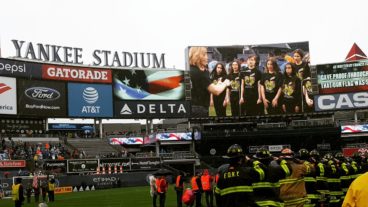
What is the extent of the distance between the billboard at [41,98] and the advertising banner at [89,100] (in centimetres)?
114

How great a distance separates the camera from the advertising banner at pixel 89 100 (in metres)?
64.7

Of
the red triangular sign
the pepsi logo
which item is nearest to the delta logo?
the pepsi logo

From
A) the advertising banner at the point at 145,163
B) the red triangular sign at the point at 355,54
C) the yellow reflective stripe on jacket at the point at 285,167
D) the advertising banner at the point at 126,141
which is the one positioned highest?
the red triangular sign at the point at 355,54

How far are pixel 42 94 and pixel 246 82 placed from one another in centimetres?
2515

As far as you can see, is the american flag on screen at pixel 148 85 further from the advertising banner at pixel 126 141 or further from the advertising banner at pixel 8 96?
the advertising banner at pixel 8 96

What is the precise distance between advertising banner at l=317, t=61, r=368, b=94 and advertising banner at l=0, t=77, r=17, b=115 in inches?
1462

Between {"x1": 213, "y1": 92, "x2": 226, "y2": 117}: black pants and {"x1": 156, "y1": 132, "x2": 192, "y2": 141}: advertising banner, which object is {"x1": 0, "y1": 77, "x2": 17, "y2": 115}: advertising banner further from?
{"x1": 213, "y1": 92, "x2": 226, "y2": 117}: black pants

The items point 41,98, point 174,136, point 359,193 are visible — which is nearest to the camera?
point 359,193

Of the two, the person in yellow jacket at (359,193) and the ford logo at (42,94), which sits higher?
the ford logo at (42,94)

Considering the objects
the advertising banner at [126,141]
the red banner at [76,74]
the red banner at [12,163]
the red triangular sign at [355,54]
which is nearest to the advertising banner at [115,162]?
the red banner at [12,163]

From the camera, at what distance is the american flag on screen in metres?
68.9

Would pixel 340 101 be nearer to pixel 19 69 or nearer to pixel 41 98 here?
pixel 41 98

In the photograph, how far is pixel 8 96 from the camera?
58.4 metres

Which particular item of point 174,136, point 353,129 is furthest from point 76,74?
point 353,129
